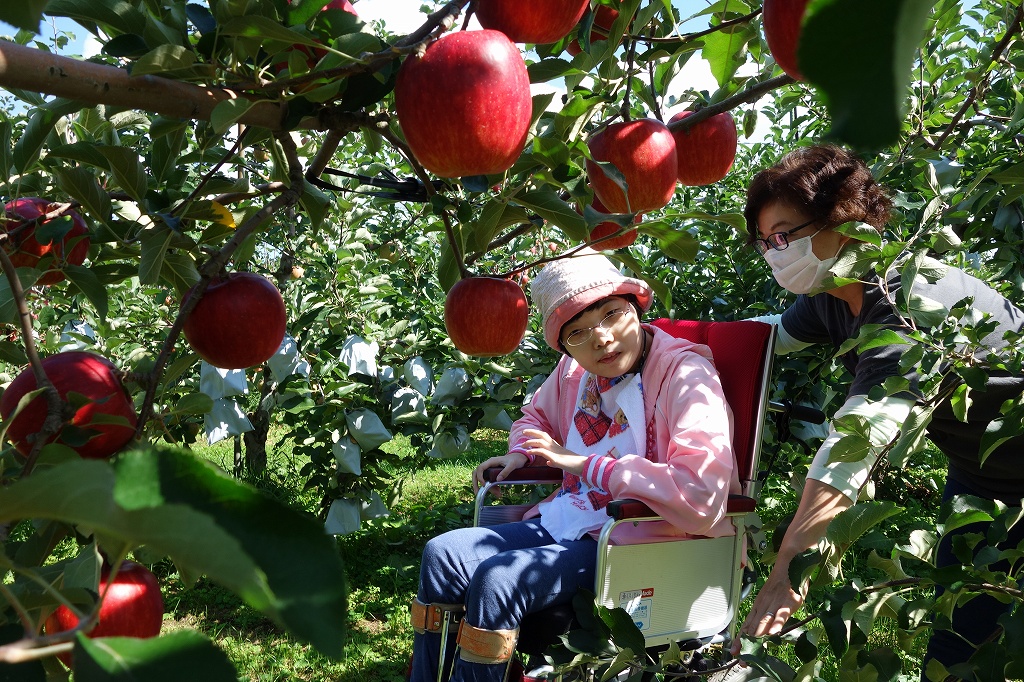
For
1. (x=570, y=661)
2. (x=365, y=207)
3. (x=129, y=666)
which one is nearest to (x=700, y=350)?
Answer: (x=570, y=661)

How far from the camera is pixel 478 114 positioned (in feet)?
2.28

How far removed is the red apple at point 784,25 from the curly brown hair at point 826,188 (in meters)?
1.12

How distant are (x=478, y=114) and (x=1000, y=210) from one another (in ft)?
6.19

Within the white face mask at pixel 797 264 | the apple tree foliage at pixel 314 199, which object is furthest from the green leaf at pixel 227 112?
the white face mask at pixel 797 264

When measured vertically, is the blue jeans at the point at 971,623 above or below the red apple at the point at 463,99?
below

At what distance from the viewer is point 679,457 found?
1880 millimetres

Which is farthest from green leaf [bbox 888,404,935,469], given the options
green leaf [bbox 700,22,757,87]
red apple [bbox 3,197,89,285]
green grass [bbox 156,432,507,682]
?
green grass [bbox 156,432,507,682]

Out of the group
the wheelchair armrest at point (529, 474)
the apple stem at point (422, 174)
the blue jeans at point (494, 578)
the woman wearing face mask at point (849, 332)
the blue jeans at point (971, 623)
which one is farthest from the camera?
the wheelchair armrest at point (529, 474)

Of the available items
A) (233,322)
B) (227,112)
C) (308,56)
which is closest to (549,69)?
(308,56)

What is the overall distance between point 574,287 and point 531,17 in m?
1.49

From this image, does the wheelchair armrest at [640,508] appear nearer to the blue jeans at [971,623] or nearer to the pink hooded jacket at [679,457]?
the pink hooded jacket at [679,457]

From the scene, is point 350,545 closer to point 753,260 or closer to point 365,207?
point 365,207

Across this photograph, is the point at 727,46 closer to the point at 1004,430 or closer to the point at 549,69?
the point at 549,69

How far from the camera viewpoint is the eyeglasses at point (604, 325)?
2215 mm
